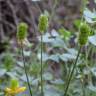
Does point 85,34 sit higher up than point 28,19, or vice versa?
point 85,34

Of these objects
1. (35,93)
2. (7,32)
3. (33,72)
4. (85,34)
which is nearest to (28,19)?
(7,32)

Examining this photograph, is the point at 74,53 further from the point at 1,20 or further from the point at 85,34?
the point at 1,20

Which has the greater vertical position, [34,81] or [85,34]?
[85,34]

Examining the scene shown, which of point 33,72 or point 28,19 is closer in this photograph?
point 33,72

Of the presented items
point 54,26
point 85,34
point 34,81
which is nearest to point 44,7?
point 54,26

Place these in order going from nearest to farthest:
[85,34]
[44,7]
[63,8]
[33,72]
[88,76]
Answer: [85,34] < [88,76] < [33,72] < [44,7] < [63,8]

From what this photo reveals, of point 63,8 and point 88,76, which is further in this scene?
point 63,8

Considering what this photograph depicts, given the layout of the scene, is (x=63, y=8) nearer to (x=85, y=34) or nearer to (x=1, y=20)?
(x=1, y=20)

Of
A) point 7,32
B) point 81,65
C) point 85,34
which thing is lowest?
point 7,32

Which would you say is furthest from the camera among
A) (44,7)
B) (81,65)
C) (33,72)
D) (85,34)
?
(44,7)
